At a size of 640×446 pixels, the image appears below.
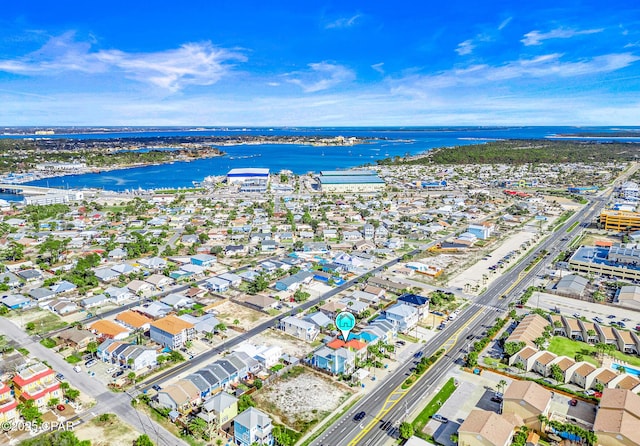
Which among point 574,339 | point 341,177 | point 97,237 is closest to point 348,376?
point 574,339

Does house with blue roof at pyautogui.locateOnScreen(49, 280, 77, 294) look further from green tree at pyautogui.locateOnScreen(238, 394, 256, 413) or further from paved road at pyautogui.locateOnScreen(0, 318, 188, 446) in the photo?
green tree at pyautogui.locateOnScreen(238, 394, 256, 413)

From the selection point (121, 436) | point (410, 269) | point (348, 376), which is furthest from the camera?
point (410, 269)

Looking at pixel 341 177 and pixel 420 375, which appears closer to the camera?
pixel 420 375

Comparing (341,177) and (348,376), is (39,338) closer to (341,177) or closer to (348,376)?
(348,376)

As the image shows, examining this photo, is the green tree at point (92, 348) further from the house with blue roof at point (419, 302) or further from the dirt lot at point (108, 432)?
the house with blue roof at point (419, 302)

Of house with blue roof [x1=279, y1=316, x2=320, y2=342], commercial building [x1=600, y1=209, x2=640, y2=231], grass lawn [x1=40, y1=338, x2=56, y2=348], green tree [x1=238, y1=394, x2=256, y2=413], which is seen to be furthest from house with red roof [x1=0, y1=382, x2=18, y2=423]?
commercial building [x1=600, y1=209, x2=640, y2=231]

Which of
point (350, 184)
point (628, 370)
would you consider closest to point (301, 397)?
point (628, 370)

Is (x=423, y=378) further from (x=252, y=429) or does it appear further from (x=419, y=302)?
(x=252, y=429)

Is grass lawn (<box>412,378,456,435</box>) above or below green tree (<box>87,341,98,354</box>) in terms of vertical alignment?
below
